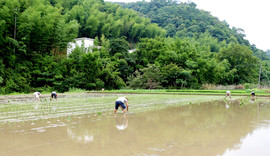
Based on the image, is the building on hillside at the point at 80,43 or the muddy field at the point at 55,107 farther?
the building on hillside at the point at 80,43

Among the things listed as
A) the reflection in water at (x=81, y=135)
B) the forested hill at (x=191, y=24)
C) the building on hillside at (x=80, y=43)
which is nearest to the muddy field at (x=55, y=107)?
the reflection in water at (x=81, y=135)

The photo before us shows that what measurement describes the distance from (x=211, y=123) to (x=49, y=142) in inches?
196

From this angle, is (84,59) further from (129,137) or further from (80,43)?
(129,137)

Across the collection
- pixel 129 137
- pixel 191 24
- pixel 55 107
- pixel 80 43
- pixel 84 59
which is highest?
pixel 191 24

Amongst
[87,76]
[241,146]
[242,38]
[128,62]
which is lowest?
[241,146]

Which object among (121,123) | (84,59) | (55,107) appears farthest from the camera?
(84,59)

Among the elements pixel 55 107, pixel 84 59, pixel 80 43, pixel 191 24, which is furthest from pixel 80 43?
pixel 191 24

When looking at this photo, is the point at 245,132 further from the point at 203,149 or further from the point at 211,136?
the point at 203,149

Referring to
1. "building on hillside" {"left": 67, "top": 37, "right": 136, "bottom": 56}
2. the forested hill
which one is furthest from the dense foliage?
the forested hill

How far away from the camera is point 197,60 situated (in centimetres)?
3394

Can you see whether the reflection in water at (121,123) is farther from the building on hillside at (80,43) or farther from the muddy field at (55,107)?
the building on hillside at (80,43)

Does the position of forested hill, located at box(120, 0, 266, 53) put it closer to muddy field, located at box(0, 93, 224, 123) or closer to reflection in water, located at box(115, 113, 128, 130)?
muddy field, located at box(0, 93, 224, 123)

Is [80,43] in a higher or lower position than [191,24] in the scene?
lower

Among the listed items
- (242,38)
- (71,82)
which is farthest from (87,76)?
(242,38)
